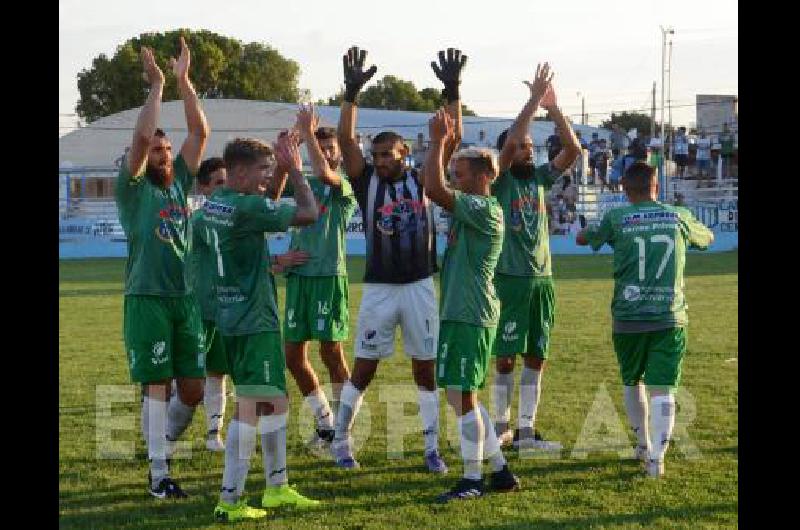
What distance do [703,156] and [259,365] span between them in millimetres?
35501

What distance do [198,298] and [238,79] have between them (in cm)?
6521

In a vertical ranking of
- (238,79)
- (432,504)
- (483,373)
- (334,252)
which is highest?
(238,79)

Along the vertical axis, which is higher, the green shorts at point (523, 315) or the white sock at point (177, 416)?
the green shorts at point (523, 315)

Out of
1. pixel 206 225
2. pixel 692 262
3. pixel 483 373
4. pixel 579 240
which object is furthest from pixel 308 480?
pixel 692 262

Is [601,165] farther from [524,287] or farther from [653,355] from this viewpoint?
[653,355]

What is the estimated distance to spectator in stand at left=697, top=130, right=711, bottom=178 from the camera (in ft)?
130

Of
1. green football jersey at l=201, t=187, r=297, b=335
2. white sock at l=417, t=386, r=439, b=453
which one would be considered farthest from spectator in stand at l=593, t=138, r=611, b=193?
green football jersey at l=201, t=187, r=297, b=335

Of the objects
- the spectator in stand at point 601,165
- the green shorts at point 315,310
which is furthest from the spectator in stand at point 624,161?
the green shorts at point 315,310

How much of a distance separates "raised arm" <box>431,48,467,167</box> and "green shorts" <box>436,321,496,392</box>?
137 centimetres

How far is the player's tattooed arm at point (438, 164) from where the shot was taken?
6.73 metres

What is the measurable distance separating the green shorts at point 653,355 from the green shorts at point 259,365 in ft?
8.69

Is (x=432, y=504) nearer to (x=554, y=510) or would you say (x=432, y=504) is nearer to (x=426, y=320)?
(x=554, y=510)

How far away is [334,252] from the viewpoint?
28.9 feet

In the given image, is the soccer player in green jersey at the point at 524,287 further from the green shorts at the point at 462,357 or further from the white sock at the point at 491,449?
the green shorts at the point at 462,357
